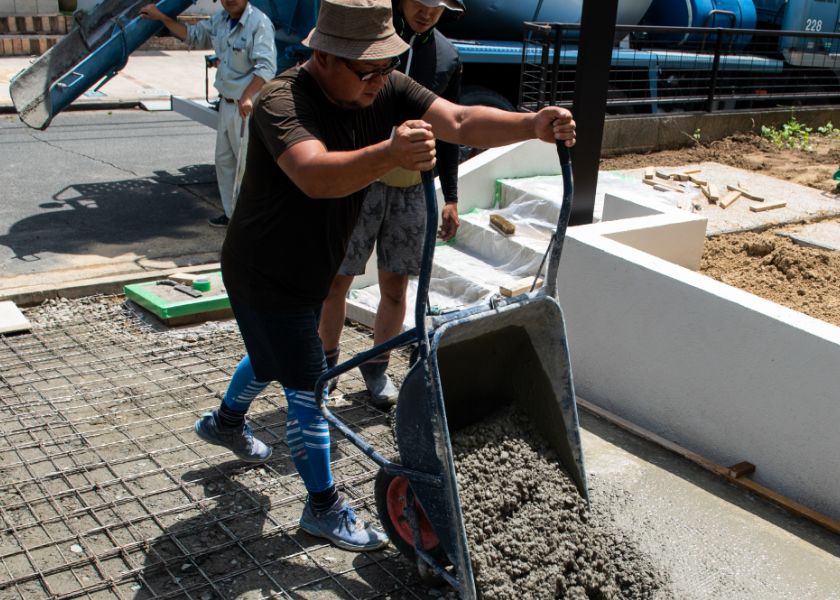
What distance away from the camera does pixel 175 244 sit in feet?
23.1

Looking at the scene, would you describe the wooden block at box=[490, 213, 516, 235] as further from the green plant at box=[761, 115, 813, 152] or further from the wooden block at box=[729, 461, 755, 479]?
the green plant at box=[761, 115, 813, 152]

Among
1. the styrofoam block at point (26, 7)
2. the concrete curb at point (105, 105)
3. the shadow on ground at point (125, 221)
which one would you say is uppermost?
the styrofoam block at point (26, 7)

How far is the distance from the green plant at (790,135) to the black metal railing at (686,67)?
41 centimetres

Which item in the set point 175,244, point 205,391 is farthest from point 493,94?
point 205,391

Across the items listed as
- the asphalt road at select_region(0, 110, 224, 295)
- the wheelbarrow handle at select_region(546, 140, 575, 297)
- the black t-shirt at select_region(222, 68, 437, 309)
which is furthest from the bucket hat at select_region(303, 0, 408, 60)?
the asphalt road at select_region(0, 110, 224, 295)

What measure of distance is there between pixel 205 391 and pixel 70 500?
3.47 ft

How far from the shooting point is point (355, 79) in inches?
109

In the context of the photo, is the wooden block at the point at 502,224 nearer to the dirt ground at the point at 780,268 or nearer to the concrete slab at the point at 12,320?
the dirt ground at the point at 780,268

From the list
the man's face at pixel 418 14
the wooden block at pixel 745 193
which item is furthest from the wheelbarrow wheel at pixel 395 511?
the wooden block at pixel 745 193

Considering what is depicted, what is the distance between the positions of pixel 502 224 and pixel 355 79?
11.3 feet

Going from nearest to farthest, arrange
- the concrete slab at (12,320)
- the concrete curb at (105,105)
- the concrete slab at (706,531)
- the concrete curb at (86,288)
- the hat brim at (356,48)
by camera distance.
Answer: the hat brim at (356,48) → the concrete slab at (706,531) → the concrete slab at (12,320) → the concrete curb at (86,288) → the concrete curb at (105,105)

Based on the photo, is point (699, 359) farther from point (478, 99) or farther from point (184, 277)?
point (478, 99)

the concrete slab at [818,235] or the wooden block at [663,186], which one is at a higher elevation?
the wooden block at [663,186]

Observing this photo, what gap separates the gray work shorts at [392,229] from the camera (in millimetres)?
4113
